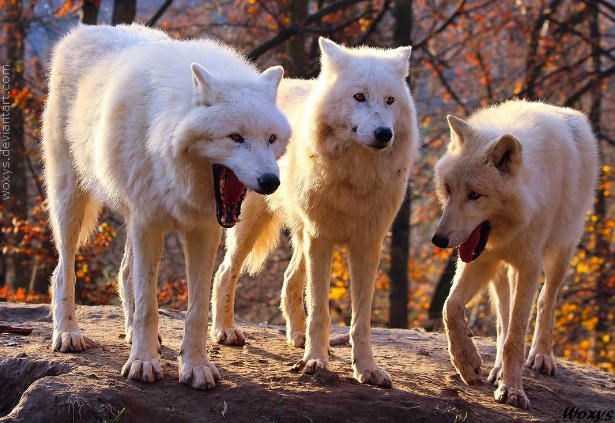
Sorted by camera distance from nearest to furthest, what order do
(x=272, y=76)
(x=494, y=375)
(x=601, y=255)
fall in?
1. (x=272, y=76)
2. (x=494, y=375)
3. (x=601, y=255)

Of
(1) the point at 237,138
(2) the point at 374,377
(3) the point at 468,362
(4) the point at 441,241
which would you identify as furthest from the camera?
(3) the point at 468,362

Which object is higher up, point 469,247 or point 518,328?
point 469,247

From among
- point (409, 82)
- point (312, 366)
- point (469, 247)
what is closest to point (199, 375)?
point (312, 366)

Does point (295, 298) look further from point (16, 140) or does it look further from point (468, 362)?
point (16, 140)

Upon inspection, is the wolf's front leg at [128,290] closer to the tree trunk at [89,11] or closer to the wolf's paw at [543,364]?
the wolf's paw at [543,364]

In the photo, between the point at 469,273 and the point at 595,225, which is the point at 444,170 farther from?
the point at 595,225

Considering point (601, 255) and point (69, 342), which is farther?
point (601, 255)

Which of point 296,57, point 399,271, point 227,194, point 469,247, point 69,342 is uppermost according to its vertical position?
point 296,57

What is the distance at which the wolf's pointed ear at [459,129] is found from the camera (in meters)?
5.22

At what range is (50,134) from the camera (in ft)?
19.1

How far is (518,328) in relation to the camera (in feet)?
17.4

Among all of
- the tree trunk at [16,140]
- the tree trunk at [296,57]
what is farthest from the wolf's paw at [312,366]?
the tree trunk at [296,57]

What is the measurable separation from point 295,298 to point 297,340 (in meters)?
0.34

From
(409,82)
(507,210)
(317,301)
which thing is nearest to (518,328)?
(507,210)
